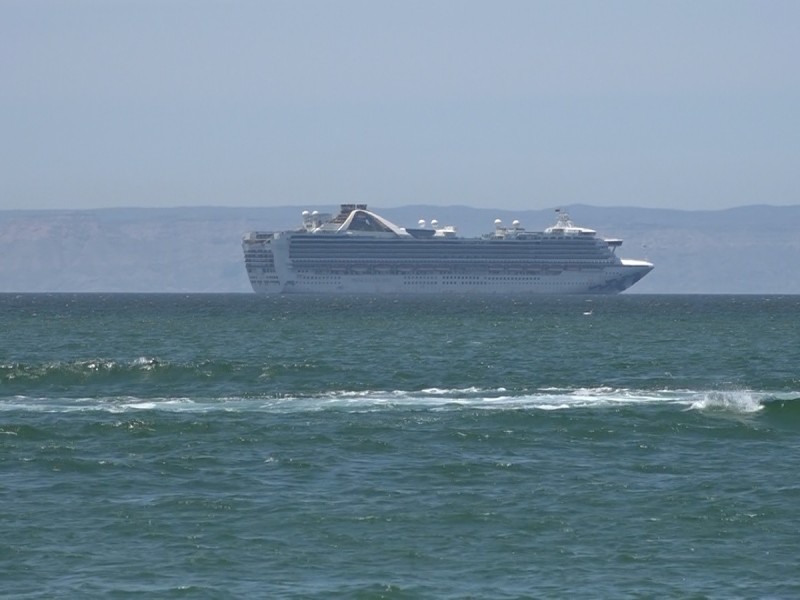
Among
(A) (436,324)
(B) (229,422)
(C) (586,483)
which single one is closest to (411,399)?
(B) (229,422)

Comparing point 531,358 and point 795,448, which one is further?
point 531,358

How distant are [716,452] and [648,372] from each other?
27.0 meters

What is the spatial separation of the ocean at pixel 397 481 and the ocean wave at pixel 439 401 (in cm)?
18

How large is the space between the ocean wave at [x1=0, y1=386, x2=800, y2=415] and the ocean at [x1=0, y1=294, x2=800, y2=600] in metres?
0.18

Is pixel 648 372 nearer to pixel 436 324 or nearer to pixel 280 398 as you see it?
pixel 280 398

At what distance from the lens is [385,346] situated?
83.9m

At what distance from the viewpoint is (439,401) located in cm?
5069

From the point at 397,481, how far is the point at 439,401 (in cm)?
1740

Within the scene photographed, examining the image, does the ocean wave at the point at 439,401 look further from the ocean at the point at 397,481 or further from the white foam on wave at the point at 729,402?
the ocean at the point at 397,481

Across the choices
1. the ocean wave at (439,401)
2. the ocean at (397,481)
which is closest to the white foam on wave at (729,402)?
the ocean wave at (439,401)

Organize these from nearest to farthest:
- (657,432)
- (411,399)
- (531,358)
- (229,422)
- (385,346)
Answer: (657,432) → (229,422) → (411,399) → (531,358) → (385,346)

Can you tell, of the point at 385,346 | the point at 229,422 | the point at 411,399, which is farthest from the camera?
the point at 385,346

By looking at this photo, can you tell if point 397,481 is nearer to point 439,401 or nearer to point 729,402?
point 729,402

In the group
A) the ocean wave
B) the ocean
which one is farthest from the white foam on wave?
the ocean
